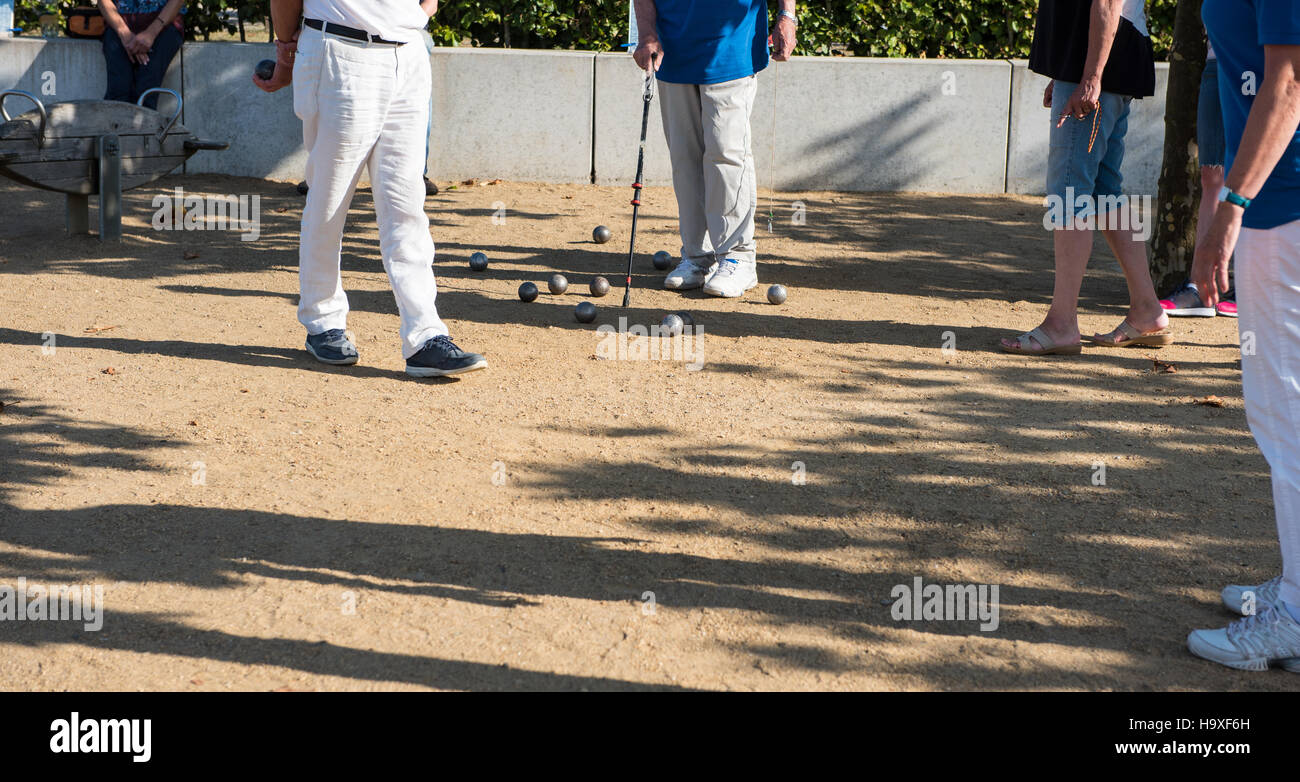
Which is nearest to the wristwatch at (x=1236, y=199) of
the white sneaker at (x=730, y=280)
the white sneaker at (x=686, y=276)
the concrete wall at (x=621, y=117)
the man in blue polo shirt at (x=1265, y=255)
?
the man in blue polo shirt at (x=1265, y=255)

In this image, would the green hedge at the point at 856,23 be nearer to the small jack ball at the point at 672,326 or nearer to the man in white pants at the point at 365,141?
the small jack ball at the point at 672,326

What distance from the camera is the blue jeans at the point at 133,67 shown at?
10430mm

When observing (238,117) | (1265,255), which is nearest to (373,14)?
(1265,255)

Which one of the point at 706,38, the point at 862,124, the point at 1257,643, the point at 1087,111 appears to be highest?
the point at 706,38

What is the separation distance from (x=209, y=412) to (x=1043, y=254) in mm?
5835

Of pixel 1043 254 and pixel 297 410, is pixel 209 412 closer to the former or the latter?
pixel 297 410

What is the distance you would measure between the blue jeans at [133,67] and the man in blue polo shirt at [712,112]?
497 cm

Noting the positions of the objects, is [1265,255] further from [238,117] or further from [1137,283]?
[238,117]

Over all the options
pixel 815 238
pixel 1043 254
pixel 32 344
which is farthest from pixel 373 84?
pixel 1043 254

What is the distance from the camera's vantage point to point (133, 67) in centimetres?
1049

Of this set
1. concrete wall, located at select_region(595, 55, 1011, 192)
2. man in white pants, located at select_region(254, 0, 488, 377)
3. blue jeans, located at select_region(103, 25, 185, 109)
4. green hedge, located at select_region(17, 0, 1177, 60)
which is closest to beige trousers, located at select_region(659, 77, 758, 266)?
man in white pants, located at select_region(254, 0, 488, 377)

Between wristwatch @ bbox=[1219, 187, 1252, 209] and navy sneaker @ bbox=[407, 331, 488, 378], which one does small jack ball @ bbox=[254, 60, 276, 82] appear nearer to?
navy sneaker @ bbox=[407, 331, 488, 378]

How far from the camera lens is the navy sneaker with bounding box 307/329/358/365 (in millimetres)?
6035

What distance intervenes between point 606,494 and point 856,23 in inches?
328
